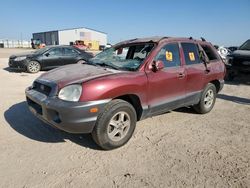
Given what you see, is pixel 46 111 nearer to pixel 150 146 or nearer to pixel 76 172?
pixel 76 172

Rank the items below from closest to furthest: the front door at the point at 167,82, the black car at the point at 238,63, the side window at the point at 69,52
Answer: the front door at the point at 167,82 → the black car at the point at 238,63 → the side window at the point at 69,52

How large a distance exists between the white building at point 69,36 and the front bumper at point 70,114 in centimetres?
7017

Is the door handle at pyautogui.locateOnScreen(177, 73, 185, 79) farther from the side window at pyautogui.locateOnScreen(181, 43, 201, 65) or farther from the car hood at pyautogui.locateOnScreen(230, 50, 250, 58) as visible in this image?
the car hood at pyautogui.locateOnScreen(230, 50, 250, 58)

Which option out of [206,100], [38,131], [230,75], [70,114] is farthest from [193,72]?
[230,75]

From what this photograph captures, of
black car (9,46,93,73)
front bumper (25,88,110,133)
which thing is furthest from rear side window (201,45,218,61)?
black car (9,46,93,73)

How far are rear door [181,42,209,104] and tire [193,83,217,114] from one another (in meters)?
0.19

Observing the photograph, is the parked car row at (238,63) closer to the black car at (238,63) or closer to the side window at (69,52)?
the black car at (238,63)

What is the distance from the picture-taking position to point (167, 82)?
4.56 metres

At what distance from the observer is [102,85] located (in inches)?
142

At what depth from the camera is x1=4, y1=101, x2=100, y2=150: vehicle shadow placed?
4.22 metres

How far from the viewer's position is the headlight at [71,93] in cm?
354

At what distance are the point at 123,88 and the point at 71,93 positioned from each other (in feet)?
2.58

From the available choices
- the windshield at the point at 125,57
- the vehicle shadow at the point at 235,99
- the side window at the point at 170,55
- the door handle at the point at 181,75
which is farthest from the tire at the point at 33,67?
the door handle at the point at 181,75

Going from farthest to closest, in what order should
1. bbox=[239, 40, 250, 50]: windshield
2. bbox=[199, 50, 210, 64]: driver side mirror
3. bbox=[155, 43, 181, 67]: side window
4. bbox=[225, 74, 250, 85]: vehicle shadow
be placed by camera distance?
bbox=[239, 40, 250, 50]: windshield
bbox=[225, 74, 250, 85]: vehicle shadow
bbox=[199, 50, 210, 64]: driver side mirror
bbox=[155, 43, 181, 67]: side window
